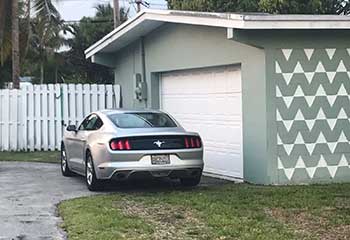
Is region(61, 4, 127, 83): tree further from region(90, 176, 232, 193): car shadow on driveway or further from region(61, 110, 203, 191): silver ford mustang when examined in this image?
region(61, 110, 203, 191): silver ford mustang

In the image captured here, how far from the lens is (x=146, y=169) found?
11227 millimetres

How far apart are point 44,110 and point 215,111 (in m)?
8.23

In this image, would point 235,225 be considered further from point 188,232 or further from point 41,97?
point 41,97

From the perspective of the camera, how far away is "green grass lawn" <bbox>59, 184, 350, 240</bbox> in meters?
8.14

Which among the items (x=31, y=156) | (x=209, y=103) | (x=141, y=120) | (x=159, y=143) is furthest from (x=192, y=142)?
(x=31, y=156)

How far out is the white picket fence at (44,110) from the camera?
2078 centimetres

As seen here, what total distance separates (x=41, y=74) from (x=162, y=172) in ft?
105

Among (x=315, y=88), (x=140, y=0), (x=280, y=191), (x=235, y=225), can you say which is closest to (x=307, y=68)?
(x=315, y=88)

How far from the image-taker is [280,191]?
11148 mm

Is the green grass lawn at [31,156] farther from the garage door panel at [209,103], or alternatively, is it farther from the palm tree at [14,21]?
the garage door panel at [209,103]

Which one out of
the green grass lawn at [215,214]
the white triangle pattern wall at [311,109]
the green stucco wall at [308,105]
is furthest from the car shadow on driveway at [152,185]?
the white triangle pattern wall at [311,109]

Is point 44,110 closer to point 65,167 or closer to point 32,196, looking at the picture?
point 65,167

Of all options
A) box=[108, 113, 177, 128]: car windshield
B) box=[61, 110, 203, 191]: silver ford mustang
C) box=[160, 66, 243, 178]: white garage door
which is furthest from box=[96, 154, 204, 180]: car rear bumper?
box=[160, 66, 243, 178]: white garage door

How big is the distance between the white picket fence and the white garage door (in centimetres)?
523
